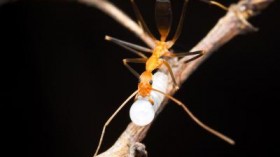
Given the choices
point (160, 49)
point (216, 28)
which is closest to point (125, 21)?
point (160, 49)

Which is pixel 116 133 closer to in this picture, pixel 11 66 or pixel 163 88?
pixel 11 66

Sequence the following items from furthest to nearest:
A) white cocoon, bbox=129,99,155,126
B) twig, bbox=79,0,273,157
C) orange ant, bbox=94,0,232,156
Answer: twig, bbox=79,0,273,157
orange ant, bbox=94,0,232,156
white cocoon, bbox=129,99,155,126

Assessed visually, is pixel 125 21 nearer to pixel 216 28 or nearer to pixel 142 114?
pixel 216 28

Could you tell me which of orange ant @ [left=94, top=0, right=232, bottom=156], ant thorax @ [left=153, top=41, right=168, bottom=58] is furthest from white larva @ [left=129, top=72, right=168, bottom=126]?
ant thorax @ [left=153, top=41, right=168, bottom=58]

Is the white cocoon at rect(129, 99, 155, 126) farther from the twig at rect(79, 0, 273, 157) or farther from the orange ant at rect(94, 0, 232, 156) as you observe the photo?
the twig at rect(79, 0, 273, 157)

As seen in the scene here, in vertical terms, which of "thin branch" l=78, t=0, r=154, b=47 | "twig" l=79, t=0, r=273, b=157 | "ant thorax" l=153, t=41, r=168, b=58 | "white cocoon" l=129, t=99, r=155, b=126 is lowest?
"white cocoon" l=129, t=99, r=155, b=126

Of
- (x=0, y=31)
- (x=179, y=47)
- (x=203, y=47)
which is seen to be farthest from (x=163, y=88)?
(x=0, y=31)

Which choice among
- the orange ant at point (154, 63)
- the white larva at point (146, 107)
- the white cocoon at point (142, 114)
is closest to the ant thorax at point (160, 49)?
the orange ant at point (154, 63)
